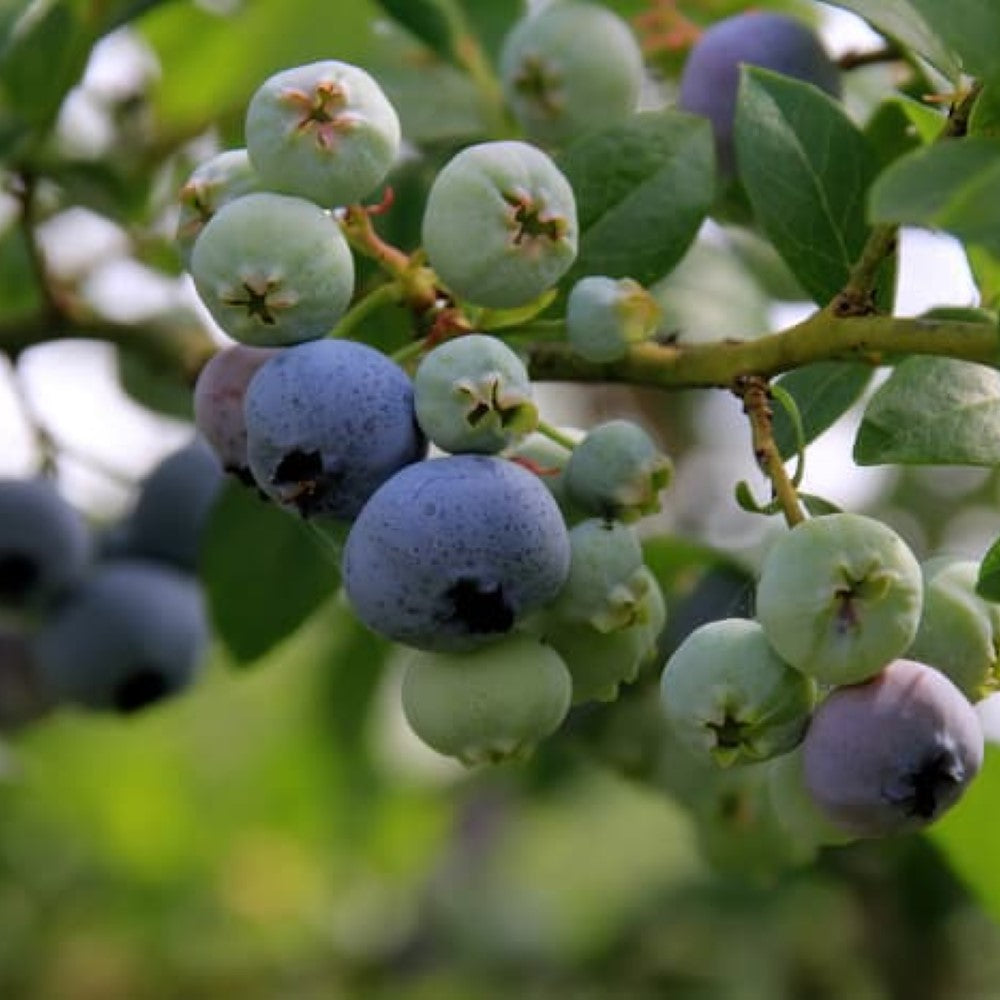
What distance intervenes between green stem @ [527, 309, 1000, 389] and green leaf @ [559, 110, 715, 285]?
10 cm

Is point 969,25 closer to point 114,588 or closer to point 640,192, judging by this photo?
point 640,192

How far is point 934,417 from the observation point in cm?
108

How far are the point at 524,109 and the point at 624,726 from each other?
53 cm

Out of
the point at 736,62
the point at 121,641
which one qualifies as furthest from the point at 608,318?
the point at 121,641

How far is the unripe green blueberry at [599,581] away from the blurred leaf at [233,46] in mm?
1089

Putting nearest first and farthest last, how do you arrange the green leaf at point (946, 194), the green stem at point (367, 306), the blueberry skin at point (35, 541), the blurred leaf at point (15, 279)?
the green leaf at point (946, 194) < the green stem at point (367, 306) < the blueberry skin at point (35, 541) < the blurred leaf at point (15, 279)

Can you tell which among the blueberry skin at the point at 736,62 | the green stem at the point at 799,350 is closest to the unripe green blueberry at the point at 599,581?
the green stem at the point at 799,350

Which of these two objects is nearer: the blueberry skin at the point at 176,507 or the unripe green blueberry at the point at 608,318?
the unripe green blueberry at the point at 608,318

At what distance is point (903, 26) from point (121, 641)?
0.96m

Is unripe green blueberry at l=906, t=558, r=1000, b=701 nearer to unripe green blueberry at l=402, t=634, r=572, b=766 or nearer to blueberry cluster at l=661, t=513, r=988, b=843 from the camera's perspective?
blueberry cluster at l=661, t=513, r=988, b=843

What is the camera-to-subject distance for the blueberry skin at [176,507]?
6.29ft

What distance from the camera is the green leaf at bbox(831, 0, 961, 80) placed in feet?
3.85

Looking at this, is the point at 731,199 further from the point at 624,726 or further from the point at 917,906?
the point at 917,906

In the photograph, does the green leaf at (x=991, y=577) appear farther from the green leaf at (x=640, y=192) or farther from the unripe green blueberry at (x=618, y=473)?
the green leaf at (x=640, y=192)
